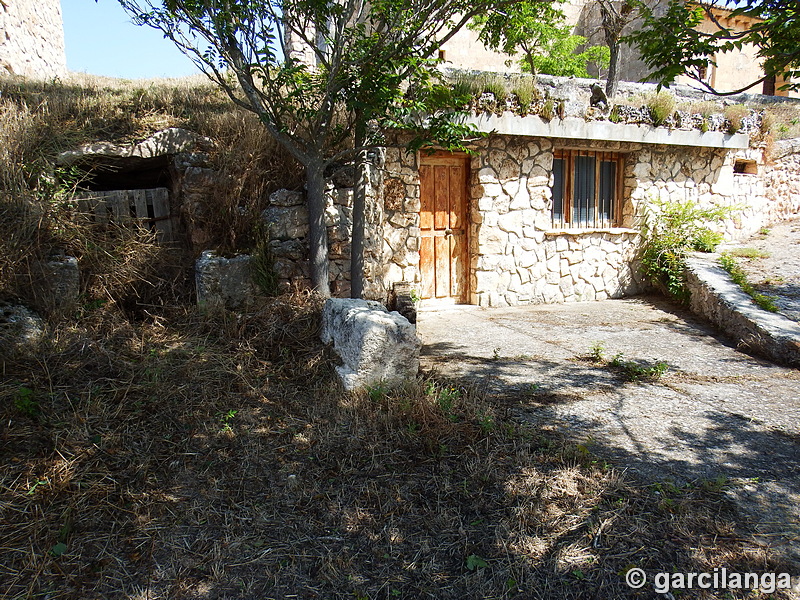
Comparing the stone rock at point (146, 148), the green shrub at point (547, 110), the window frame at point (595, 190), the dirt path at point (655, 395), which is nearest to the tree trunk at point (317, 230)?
the dirt path at point (655, 395)

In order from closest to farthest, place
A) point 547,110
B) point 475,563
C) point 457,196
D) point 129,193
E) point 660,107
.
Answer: point 475,563, point 129,193, point 547,110, point 457,196, point 660,107

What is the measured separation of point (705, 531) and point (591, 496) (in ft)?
1.73

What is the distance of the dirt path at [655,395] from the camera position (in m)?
2.95

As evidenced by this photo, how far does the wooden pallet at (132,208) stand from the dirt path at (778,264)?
6821mm

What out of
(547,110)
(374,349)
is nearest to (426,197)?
(547,110)

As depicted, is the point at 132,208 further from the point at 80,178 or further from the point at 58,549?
the point at 58,549

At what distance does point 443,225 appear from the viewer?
285 inches

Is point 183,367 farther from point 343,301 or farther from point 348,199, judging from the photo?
point 348,199

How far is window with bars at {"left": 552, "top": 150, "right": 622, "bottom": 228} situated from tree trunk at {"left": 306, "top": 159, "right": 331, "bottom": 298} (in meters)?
4.36

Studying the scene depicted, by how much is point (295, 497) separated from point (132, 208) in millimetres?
3714

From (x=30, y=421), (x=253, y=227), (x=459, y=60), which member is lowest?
(x=30, y=421)

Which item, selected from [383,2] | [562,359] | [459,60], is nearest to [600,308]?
[562,359]

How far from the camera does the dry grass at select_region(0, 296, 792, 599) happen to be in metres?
2.31

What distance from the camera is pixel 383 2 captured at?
4.31 m
